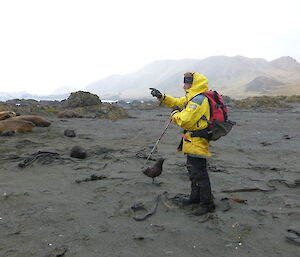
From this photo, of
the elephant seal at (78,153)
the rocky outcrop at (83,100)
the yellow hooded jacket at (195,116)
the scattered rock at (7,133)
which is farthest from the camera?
the rocky outcrop at (83,100)

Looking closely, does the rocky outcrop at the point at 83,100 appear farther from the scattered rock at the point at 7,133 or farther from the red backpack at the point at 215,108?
the red backpack at the point at 215,108

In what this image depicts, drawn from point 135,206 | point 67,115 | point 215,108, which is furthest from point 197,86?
point 67,115

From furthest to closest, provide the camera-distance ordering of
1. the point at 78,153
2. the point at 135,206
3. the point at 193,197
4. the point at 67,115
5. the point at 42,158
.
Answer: the point at 67,115 < the point at 78,153 < the point at 42,158 < the point at 193,197 < the point at 135,206

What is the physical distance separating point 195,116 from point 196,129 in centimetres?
20

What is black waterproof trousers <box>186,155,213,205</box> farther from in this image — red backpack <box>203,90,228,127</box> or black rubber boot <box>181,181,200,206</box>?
red backpack <box>203,90,228,127</box>

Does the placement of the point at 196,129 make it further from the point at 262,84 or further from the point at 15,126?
the point at 262,84

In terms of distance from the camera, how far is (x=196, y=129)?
3.94 meters

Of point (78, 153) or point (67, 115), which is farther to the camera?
point (67, 115)

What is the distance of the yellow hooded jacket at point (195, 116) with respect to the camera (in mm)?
3811

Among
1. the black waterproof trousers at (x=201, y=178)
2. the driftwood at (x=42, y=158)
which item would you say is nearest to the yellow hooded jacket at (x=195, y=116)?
the black waterproof trousers at (x=201, y=178)

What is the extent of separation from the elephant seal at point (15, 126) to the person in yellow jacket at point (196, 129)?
7.09 m

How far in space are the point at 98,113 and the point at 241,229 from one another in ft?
46.8

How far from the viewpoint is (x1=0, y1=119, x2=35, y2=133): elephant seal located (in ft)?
30.9

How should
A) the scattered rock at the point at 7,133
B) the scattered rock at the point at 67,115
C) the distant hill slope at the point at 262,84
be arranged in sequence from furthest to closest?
→ the distant hill slope at the point at 262,84 < the scattered rock at the point at 67,115 < the scattered rock at the point at 7,133
